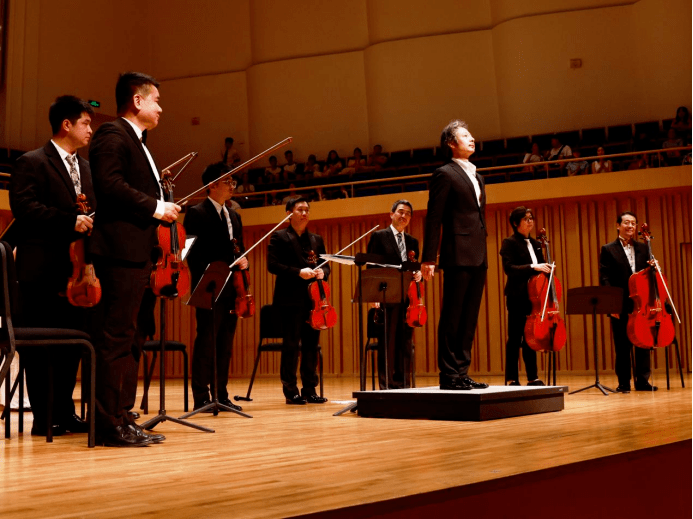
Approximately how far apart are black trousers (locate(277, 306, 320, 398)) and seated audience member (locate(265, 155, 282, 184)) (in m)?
6.62

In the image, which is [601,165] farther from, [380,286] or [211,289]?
[211,289]

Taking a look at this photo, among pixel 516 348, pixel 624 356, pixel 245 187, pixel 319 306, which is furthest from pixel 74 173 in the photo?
pixel 245 187

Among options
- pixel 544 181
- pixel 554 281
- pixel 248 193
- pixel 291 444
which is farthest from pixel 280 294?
pixel 248 193

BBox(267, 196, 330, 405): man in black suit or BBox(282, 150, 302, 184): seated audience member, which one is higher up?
BBox(282, 150, 302, 184): seated audience member

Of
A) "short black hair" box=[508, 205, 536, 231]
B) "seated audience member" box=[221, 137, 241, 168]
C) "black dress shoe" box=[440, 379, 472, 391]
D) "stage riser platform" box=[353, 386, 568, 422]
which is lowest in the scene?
"stage riser platform" box=[353, 386, 568, 422]

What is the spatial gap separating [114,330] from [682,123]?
867cm

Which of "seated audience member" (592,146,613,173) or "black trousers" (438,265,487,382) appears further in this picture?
"seated audience member" (592,146,613,173)

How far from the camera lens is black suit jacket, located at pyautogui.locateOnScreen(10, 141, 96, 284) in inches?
135

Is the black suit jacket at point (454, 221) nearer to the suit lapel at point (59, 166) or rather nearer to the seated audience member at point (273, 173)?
the suit lapel at point (59, 166)

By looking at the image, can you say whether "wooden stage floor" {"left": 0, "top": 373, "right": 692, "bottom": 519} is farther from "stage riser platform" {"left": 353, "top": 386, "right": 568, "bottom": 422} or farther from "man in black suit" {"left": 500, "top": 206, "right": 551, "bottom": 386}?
"man in black suit" {"left": 500, "top": 206, "right": 551, "bottom": 386}

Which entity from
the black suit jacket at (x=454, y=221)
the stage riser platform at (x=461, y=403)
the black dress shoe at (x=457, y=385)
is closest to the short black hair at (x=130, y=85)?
the black suit jacket at (x=454, y=221)

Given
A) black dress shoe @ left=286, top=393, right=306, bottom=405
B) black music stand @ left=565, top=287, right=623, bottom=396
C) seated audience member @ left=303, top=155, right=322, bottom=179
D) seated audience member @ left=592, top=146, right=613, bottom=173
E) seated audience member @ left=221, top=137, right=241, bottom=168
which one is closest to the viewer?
black dress shoe @ left=286, top=393, right=306, bottom=405

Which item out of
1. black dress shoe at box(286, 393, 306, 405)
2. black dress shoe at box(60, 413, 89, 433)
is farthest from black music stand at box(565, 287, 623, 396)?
black dress shoe at box(60, 413, 89, 433)

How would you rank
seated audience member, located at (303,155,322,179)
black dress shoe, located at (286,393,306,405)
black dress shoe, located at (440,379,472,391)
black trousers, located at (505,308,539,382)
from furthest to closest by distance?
seated audience member, located at (303,155,322,179) < black trousers, located at (505,308,539,382) < black dress shoe, located at (286,393,306,405) < black dress shoe, located at (440,379,472,391)
